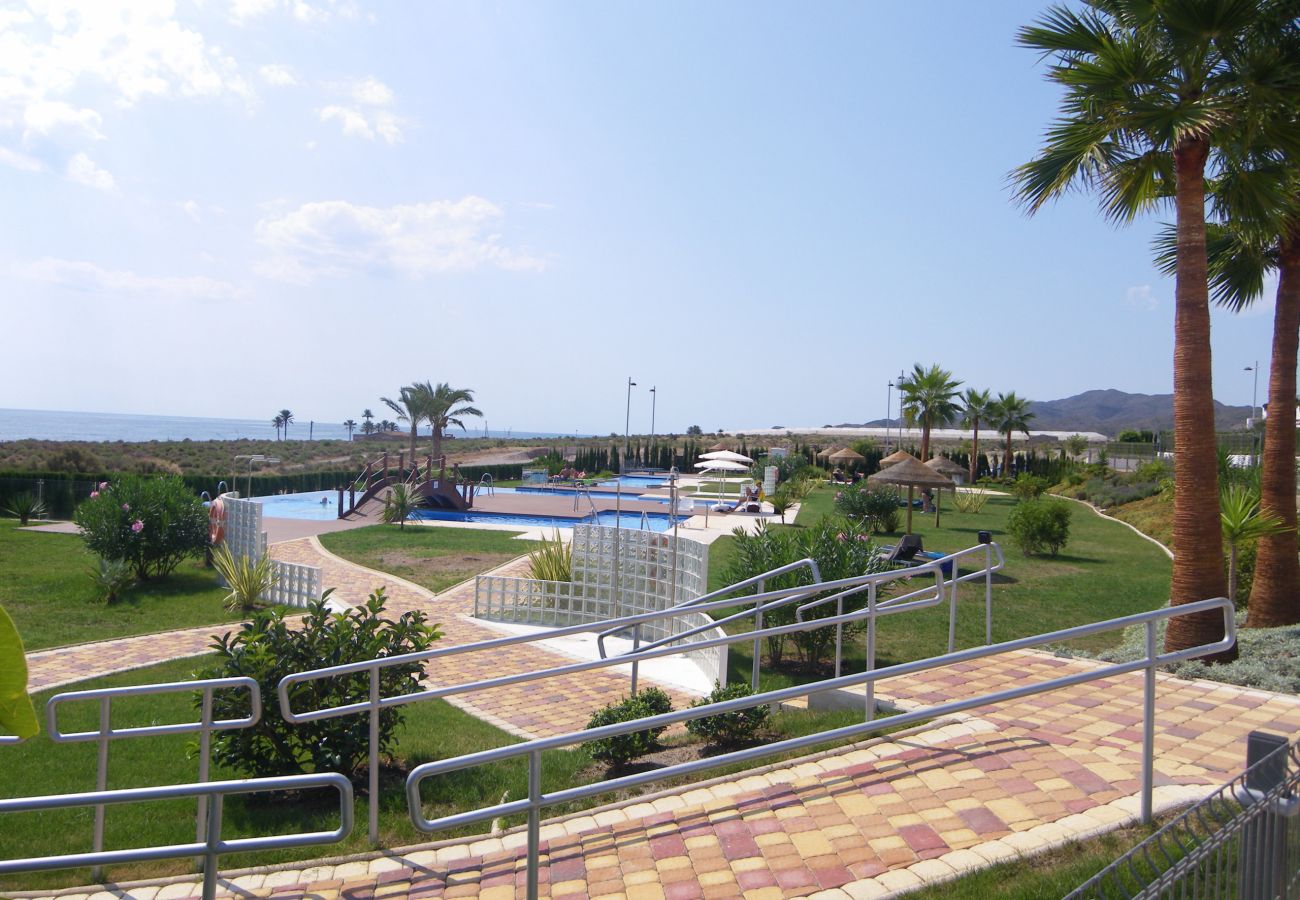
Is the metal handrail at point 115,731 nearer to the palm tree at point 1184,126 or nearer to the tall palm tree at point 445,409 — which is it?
the palm tree at point 1184,126

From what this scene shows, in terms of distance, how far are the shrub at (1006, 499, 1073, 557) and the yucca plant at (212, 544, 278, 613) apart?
518 inches

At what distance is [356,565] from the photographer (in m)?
16.3

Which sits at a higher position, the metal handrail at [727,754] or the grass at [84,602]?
the metal handrail at [727,754]

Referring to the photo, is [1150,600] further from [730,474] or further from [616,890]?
[730,474]

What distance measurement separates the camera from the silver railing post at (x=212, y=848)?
2586 millimetres

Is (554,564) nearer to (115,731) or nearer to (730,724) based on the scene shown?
(730,724)

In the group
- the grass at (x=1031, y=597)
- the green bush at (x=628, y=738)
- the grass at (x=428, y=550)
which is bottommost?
the grass at (x=428, y=550)

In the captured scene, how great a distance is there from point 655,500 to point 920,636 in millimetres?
21990

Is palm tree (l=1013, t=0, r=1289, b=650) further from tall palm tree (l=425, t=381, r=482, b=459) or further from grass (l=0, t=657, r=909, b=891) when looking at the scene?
tall palm tree (l=425, t=381, r=482, b=459)

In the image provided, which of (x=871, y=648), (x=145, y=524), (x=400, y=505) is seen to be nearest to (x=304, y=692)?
(x=871, y=648)

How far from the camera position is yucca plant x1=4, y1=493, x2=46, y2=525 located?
22234 mm

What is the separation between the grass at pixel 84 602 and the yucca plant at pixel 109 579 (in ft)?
0.39

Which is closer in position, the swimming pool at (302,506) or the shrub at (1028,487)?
the shrub at (1028,487)

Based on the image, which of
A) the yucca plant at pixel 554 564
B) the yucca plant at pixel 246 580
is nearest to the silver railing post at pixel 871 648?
the yucca plant at pixel 554 564
